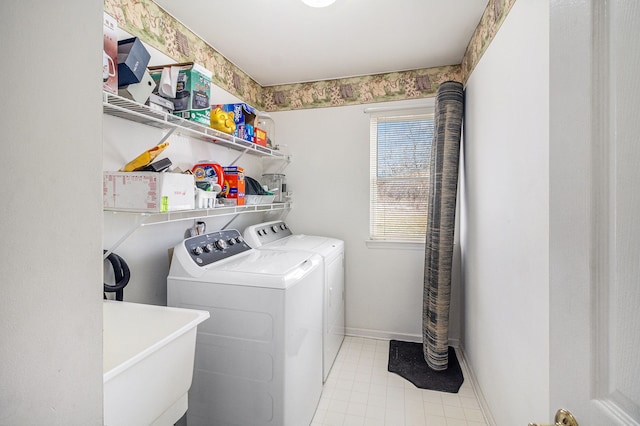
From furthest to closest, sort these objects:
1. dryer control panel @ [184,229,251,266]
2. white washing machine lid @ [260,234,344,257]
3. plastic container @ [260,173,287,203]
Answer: plastic container @ [260,173,287,203]
white washing machine lid @ [260,234,344,257]
dryer control panel @ [184,229,251,266]

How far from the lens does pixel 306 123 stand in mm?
2975

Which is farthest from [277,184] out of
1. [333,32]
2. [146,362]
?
[146,362]

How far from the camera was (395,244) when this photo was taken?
277cm

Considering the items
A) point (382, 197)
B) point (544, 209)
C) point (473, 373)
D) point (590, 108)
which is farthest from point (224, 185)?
point (473, 373)

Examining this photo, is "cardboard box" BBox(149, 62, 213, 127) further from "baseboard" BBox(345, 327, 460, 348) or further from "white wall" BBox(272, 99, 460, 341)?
"baseboard" BBox(345, 327, 460, 348)

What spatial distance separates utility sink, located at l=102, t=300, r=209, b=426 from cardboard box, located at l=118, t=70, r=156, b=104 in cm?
94

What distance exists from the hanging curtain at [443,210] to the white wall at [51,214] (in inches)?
88.0

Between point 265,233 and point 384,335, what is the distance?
1485 millimetres

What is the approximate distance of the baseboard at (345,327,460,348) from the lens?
2.76 m

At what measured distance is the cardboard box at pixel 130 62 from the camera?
4.32 feet

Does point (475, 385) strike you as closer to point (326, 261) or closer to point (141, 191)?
point (326, 261)

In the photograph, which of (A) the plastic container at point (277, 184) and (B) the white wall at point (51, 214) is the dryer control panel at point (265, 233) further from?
(B) the white wall at point (51, 214)

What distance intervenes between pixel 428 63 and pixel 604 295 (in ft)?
8.63

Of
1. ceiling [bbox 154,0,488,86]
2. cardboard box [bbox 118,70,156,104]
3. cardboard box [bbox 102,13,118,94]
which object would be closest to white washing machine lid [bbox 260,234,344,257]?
cardboard box [bbox 118,70,156,104]
